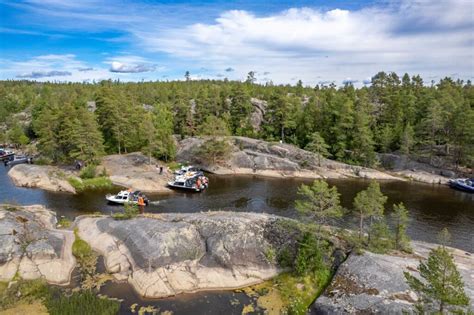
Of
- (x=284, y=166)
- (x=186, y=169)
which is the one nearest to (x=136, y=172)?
(x=186, y=169)

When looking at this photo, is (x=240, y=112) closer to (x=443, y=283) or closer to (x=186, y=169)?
(x=186, y=169)

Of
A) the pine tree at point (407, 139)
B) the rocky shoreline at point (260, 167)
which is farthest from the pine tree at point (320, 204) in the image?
the pine tree at point (407, 139)

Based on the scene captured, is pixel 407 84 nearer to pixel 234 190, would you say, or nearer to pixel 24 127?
pixel 234 190

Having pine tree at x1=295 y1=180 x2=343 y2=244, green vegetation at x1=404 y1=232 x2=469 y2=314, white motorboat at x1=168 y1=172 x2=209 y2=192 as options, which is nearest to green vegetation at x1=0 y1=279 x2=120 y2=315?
pine tree at x1=295 y1=180 x2=343 y2=244

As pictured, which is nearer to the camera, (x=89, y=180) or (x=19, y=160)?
(x=89, y=180)

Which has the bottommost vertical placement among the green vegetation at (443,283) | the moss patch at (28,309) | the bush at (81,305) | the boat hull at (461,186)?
the moss patch at (28,309)

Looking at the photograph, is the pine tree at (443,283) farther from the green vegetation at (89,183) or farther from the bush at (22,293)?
the green vegetation at (89,183)
